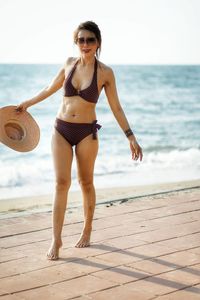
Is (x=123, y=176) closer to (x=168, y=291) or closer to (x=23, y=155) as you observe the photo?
(x=23, y=155)

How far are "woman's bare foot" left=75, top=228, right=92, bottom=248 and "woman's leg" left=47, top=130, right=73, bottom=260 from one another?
12.9 inches

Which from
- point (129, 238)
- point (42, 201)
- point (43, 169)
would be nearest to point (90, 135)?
point (129, 238)

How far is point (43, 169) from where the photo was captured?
16.2 m

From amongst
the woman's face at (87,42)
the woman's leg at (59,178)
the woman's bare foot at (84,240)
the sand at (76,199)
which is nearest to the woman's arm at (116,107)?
the woman's face at (87,42)

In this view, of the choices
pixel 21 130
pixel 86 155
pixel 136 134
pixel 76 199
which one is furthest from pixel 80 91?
pixel 136 134

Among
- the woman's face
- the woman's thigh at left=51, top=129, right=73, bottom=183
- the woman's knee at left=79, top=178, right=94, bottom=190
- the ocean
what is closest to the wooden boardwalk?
the woman's knee at left=79, top=178, right=94, bottom=190

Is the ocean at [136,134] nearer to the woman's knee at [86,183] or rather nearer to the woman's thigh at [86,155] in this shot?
the woman's knee at [86,183]

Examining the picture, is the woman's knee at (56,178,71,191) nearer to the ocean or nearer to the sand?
the sand

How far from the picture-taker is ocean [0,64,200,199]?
13.6m

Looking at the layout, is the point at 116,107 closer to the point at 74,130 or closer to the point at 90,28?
the point at 74,130

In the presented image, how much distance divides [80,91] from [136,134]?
21.3 meters

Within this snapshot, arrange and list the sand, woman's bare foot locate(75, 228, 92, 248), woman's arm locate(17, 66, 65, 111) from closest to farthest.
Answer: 1. woman's arm locate(17, 66, 65, 111)
2. woman's bare foot locate(75, 228, 92, 248)
3. the sand

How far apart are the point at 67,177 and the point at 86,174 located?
0.26m

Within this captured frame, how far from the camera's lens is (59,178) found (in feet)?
16.6
